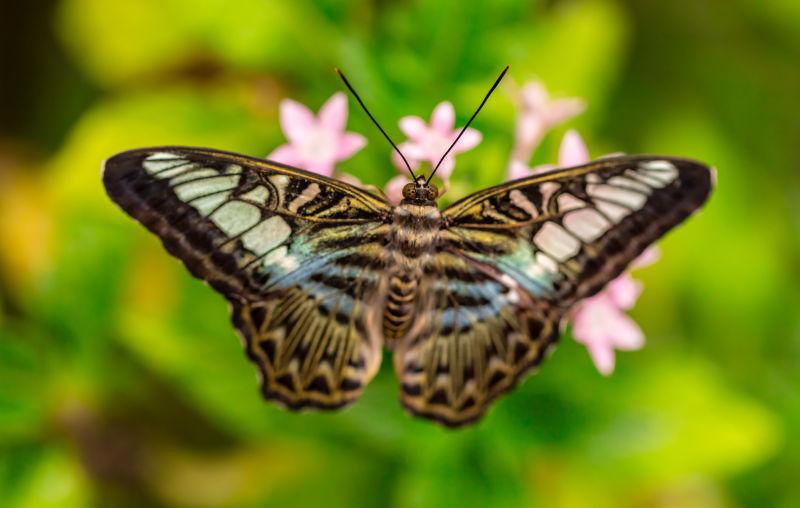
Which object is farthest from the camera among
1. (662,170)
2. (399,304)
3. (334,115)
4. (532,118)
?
(532,118)

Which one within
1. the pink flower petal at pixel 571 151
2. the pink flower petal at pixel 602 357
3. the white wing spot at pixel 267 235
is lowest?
the pink flower petal at pixel 602 357

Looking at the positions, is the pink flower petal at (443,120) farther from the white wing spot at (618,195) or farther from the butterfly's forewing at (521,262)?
→ the white wing spot at (618,195)

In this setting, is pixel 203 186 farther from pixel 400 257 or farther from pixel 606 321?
pixel 606 321

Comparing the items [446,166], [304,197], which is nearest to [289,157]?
[304,197]

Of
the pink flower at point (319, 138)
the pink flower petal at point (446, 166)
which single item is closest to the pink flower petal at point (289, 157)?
the pink flower at point (319, 138)

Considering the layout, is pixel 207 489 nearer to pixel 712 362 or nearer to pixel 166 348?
pixel 166 348

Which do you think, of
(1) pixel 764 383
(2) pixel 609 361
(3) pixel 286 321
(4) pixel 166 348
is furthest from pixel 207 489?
(1) pixel 764 383
